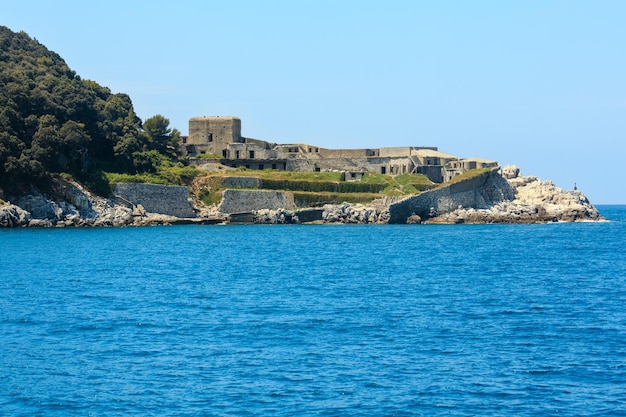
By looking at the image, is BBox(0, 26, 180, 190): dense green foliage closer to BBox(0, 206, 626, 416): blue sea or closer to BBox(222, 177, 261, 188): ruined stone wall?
BBox(222, 177, 261, 188): ruined stone wall

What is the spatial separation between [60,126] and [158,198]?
910 cm

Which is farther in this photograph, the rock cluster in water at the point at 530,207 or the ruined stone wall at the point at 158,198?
the rock cluster in water at the point at 530,207

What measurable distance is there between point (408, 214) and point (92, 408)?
5800 cm

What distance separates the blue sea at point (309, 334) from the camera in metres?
17.5

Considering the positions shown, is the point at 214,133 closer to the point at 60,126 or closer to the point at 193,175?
the point at 193,175

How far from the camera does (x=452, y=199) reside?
7444cm

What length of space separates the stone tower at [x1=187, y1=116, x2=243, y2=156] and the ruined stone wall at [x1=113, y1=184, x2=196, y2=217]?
17.3 metres

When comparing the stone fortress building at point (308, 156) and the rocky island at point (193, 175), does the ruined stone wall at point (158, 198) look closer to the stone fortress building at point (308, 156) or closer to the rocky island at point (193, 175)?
the rocky island at point (193, 175)

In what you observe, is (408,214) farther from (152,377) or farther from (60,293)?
(152,377)

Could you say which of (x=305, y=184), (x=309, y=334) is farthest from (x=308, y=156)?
(x=309, y=334)

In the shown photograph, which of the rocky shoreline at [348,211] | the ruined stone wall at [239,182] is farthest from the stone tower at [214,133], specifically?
the rocky shoreline at [348,211]

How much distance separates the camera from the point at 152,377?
19.0 metres

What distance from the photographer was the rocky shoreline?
62.2m

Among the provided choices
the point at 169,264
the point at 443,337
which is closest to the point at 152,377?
the point at 443,337
